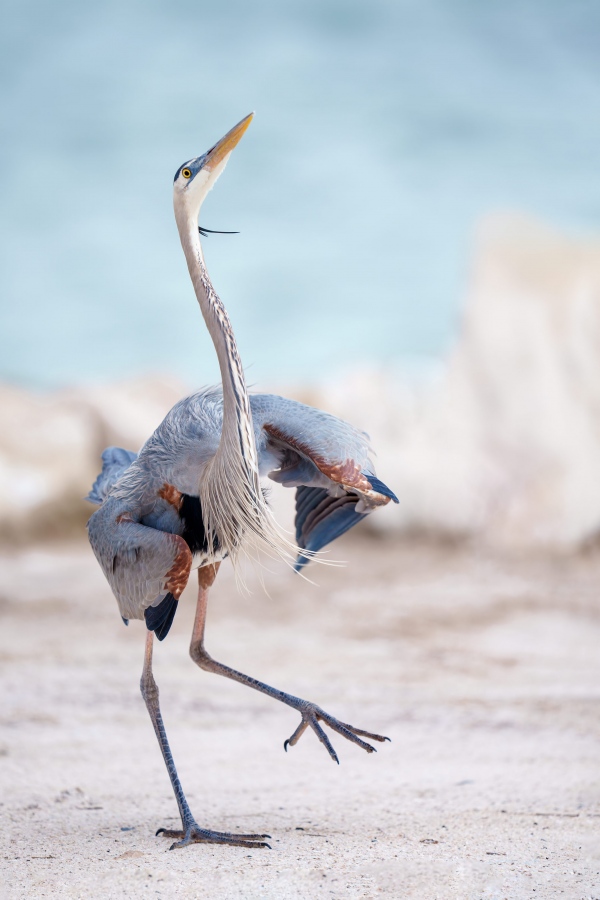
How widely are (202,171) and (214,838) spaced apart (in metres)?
2.97

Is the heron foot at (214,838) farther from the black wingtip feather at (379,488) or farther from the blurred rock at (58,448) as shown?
the blurred rock at (58,448)

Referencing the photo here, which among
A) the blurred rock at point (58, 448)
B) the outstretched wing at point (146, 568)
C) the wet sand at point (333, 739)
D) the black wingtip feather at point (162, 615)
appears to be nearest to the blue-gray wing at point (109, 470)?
the outstretched wing at point (146, 568)

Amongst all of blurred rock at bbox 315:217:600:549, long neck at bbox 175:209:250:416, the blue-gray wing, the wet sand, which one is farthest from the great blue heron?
blurred rock at bbox 315:217:600:549

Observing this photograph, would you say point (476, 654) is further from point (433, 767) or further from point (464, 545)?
point (464, 545)

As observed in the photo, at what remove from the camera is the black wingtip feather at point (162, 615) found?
4195mm

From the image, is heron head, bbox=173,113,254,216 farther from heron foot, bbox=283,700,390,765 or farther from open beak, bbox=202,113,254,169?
heron foot, bbox=283,700,390,765

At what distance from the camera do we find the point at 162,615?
13.8ft

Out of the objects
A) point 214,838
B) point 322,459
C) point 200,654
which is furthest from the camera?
point 200,654

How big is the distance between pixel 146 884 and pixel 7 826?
1.23 m

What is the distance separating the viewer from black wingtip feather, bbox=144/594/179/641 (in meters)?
4.20

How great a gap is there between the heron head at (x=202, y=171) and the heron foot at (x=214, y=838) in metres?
2.77

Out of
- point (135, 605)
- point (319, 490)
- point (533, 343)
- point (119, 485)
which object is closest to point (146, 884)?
point (135, 605)

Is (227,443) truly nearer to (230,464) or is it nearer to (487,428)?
(230,464)

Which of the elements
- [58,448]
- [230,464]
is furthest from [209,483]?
[58,448]
